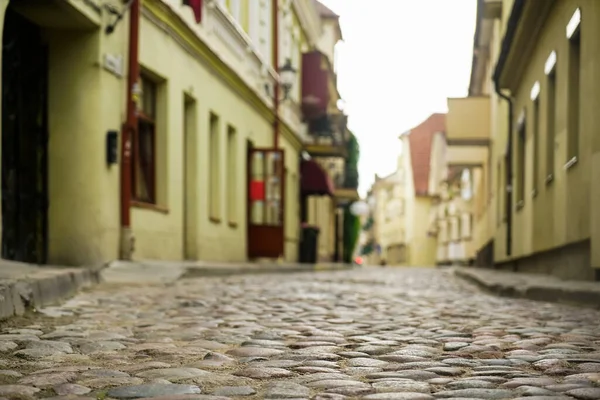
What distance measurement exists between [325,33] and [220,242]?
2166 cm

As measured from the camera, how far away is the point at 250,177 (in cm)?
1859

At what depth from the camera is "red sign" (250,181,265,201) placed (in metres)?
18.3

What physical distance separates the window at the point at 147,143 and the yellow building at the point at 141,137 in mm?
21

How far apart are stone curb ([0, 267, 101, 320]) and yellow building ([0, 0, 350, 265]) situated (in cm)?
188

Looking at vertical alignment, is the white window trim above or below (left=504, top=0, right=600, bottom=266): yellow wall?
above

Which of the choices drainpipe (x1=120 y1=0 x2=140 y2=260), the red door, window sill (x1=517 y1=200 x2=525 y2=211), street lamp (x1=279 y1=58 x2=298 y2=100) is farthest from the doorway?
street lamp (x1=279 y1=58 x2=298 y2=100)

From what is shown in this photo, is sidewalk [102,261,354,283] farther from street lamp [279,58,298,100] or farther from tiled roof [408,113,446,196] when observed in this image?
tiled roof [408,113,446,196]

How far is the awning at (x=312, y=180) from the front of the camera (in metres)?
26.2

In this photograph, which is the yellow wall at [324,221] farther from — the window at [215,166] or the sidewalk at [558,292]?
the sidewalk at [558,292]

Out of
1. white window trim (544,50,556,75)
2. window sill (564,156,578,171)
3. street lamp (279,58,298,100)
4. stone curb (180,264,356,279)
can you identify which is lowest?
stone curb (180,264,356,279)

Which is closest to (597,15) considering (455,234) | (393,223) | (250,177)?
(250,177)

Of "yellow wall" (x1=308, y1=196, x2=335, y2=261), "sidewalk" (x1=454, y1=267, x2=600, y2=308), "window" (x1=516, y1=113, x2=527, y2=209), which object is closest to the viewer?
"sidewalk" (x1=454, y1=267, x2=600, y2=308)

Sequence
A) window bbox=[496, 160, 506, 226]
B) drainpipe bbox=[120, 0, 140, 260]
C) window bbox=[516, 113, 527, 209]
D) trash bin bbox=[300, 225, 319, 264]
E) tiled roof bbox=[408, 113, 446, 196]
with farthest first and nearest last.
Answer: tiled roof bbox=[408, 113, 446, 196], trash bin bbox=[300, 225, 319, 264], window bbox=[496, 160, 506, 226], window bbox=[516, 113, 527, 209], drainpipe bbox=[120, 0, 140, 260]

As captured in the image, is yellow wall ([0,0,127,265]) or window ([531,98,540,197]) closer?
yellow wall ([0,0,127,265])
